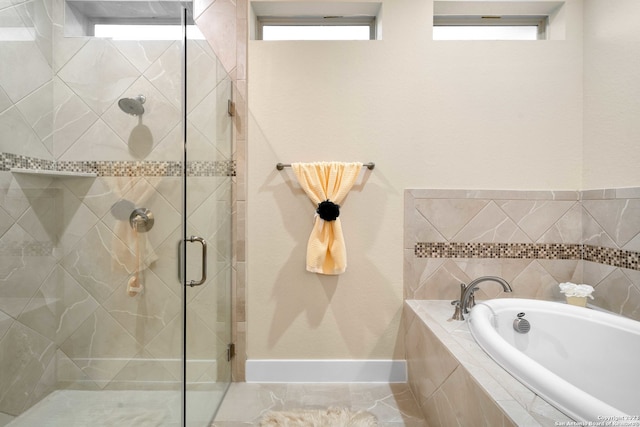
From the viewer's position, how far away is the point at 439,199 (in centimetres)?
201

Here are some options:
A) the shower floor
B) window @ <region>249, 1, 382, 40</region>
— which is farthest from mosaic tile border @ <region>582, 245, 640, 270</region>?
the shower floor

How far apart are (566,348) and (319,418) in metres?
1.24

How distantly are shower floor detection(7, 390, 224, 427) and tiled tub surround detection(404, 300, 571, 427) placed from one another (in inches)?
42.2

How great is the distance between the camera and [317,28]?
219 centimetres

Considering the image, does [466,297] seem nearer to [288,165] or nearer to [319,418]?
[319,418]

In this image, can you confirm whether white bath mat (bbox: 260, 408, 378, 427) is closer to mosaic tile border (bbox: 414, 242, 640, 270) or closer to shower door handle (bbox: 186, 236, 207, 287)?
shower door handle (bbox: 186, 236, 207, 287)

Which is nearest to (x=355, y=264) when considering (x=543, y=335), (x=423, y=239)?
(x=423, y=239)

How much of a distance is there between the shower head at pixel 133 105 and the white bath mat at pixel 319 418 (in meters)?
1.47

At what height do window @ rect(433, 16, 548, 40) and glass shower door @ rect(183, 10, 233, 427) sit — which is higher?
window @ rect(433, 16, 548, 40)

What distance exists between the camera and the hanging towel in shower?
191 cm

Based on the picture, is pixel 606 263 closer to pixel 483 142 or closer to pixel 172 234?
pixel 483 142

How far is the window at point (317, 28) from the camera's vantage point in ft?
7.15

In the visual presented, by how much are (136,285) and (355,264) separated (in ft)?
4.08

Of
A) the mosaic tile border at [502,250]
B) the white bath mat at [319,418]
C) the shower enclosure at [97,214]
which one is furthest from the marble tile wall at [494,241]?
the shower enclosure at [97,214]
